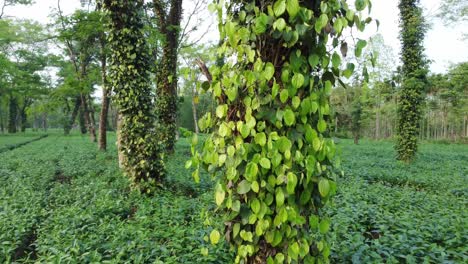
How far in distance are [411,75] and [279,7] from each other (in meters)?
13.0

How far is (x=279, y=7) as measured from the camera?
1856 millimetres

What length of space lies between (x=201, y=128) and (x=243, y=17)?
79 cm

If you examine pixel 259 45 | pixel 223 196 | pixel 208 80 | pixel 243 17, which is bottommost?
pixel 223 196

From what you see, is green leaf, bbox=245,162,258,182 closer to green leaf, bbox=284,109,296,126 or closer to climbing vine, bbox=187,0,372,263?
climbing vine, bbox=187,0,372,263

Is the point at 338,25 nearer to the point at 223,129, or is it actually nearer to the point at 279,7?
the point at 279,7

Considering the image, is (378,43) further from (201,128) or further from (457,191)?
(201,128)

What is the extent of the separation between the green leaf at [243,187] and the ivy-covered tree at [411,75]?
12.7 m

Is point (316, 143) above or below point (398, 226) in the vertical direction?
above

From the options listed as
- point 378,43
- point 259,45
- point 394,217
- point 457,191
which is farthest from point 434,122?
point 259,45

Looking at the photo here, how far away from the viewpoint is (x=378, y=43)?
33.1 metres

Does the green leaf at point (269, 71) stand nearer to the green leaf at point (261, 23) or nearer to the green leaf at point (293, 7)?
the green leaf at point (261, 23)

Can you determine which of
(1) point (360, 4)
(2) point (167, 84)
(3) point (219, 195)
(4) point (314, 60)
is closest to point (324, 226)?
Answer: (3) point (219, 195)

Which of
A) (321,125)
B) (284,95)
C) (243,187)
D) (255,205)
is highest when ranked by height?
(284,95)

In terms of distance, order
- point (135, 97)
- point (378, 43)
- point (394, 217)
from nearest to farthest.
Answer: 1. point (394, 217)
2. point (135, 97)
3. point (378, 43)
